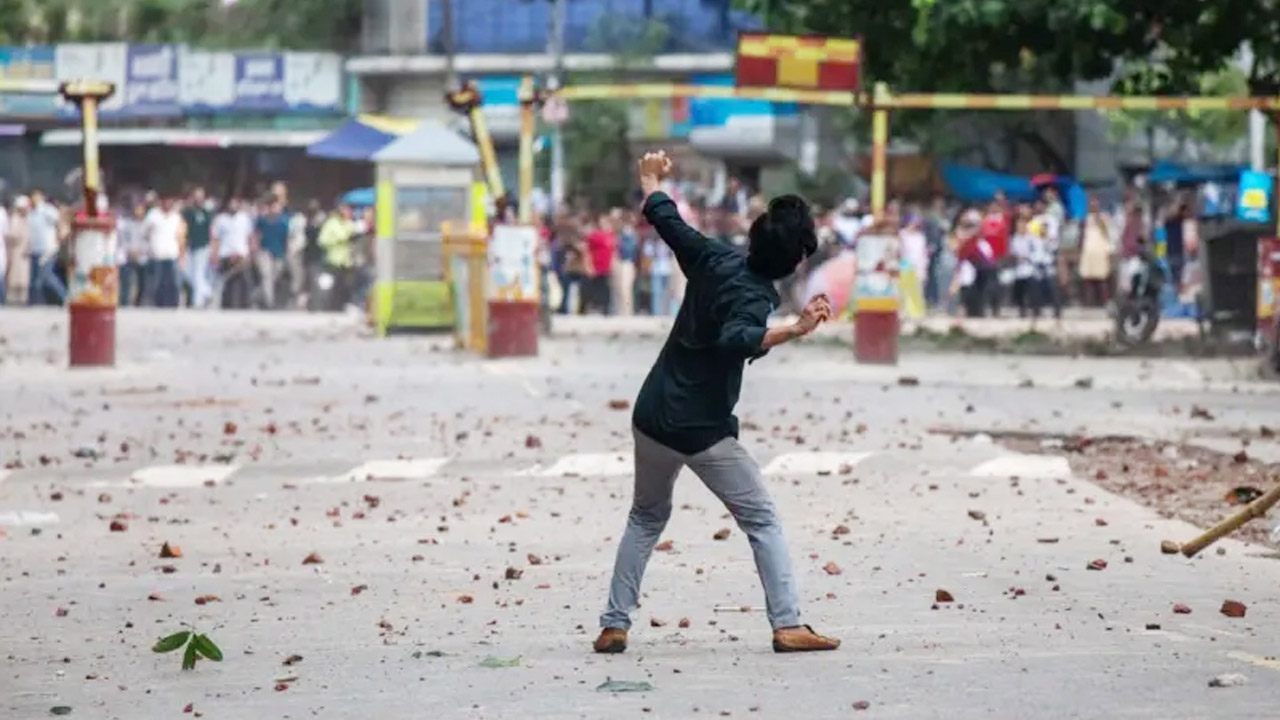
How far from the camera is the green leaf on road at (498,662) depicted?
9277 millimetres

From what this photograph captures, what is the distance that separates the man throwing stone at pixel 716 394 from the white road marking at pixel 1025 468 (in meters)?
6.95

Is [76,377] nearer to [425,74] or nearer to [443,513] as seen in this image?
[443,513]

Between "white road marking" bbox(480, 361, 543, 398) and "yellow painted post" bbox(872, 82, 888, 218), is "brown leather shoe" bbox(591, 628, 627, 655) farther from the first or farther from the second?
"yellow painted post" bbox(872, 82, 888, 218)

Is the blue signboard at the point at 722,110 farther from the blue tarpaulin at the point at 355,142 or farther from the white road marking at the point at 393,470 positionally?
the white road marking at the point at 393,470

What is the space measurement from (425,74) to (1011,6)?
115ft

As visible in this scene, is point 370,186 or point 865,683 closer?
point 865,683

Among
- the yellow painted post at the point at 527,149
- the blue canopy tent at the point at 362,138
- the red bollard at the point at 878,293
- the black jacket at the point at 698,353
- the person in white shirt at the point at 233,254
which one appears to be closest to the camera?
the black jacket at the point at 698,353

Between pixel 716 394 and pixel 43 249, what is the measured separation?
3924 centimetres

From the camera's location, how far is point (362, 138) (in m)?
41.8

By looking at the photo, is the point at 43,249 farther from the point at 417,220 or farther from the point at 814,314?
the point at 814,314

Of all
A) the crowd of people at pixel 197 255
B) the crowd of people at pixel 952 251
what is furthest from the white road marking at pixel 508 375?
the crowd of people at pixel 197 255

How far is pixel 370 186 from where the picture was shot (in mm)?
62406

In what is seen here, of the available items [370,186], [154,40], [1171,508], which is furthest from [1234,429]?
[154,40]

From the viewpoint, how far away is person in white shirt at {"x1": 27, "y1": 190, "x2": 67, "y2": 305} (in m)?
47.2
